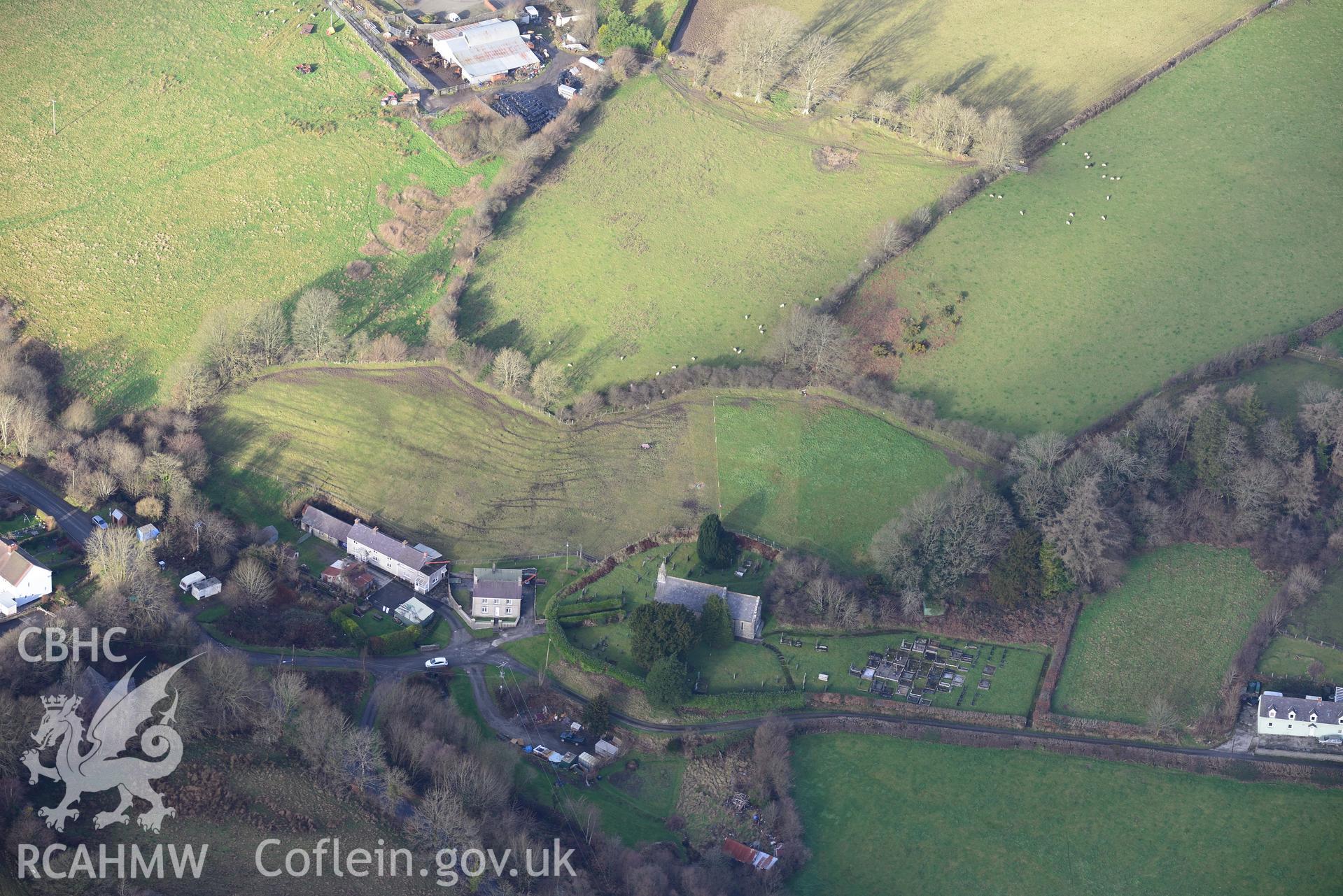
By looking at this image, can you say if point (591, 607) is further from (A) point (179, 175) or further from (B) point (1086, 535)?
(A) point (179, 175)

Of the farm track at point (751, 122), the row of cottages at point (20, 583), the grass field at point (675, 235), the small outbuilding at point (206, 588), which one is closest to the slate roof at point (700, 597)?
the grass field at point (675, 235)

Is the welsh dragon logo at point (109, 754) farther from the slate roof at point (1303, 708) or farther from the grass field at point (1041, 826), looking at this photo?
the slate roof at point (1303, 708)

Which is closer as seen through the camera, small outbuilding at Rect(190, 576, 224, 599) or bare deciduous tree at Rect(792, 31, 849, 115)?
small outbuilding at Rect(190, 576, 224, 599)

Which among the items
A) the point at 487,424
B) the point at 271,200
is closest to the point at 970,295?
the point at 487,424

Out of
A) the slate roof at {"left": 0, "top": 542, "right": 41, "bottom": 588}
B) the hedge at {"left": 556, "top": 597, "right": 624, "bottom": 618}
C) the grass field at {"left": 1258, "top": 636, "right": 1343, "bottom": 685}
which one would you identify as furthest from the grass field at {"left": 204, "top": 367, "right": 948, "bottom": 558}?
the grass field at {"left": 1258, "top": 636, "right": 1343, "bottom": 685}
